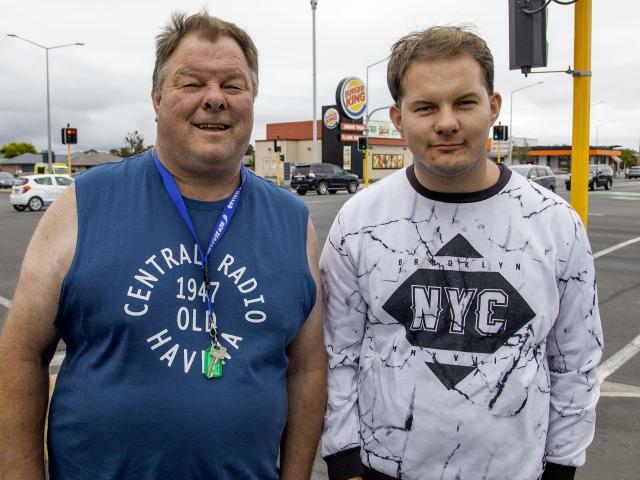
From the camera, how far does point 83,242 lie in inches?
71.4

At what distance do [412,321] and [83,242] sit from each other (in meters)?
1.01

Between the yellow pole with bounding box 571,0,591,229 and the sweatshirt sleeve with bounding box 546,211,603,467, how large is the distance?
311 cm

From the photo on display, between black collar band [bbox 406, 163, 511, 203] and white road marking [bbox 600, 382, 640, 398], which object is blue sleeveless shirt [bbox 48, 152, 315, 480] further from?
white road marking [bbox 600, 382, 640, 398]

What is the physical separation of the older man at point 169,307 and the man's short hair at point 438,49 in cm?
49

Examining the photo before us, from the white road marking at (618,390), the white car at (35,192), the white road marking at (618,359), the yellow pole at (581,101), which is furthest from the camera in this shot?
the white car at (35,192)

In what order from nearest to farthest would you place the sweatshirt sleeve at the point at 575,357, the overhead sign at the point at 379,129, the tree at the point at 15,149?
1. the sweatshirt sleeve at the point at 575,357
2. the overhead sign at the point at 379,129
3. the tree at the point at 15,149

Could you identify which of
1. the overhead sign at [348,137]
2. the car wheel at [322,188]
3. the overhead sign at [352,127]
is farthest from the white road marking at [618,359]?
the overhead sign at [352,127]

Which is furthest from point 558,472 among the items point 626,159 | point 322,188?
point 626,159

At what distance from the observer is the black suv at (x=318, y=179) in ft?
110

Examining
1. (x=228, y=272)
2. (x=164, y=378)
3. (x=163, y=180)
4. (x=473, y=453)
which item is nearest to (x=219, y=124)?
(x=163, y=180)

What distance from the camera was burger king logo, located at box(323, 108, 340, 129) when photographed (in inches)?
2048

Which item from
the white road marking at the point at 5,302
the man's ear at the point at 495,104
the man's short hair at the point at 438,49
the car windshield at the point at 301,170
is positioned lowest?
the white road marking at the point at 5,302

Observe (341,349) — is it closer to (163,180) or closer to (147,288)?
(147,288)

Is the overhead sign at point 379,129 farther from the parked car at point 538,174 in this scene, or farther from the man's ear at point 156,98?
the man's ear at point 156,98
